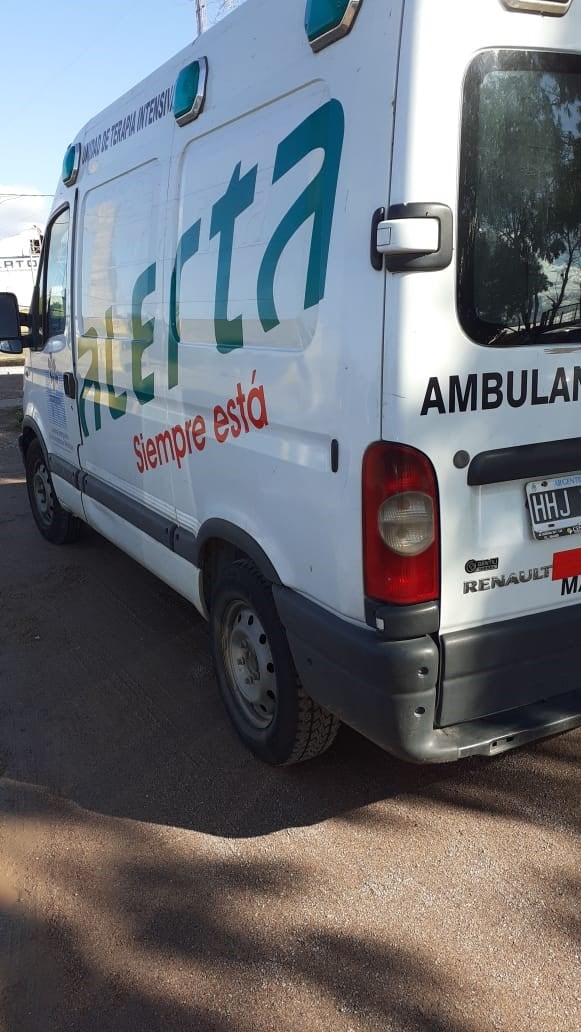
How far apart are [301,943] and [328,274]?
6.32 feet

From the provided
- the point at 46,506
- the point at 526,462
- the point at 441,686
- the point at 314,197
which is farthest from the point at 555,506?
the point at 46,506

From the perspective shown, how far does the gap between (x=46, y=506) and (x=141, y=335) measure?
115 inches

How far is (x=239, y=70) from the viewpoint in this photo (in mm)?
2855

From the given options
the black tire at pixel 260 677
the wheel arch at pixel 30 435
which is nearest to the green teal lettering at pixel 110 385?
the black tire at pixel 260 677

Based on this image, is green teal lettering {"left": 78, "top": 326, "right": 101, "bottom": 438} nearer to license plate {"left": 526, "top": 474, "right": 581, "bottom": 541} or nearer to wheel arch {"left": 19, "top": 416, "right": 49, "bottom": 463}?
wheel arch {"left": 19, "top": 416, "right": 49, "bottom": 463}

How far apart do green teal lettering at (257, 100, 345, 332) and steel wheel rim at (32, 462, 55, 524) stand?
12.6 ft

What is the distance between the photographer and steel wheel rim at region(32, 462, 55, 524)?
20.2 ft

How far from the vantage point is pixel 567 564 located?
249 centimetres

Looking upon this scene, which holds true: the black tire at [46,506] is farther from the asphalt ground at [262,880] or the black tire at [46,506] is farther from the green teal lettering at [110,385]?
the asphalt ground at [262,880]

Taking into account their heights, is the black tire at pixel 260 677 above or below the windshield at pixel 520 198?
below

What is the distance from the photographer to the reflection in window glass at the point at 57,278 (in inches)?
196

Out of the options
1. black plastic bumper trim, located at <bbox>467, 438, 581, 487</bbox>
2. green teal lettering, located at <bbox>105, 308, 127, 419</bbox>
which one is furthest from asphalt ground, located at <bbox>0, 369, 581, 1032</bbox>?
green teal lettering, located at <bbox>105, 308, 127, 419</bbox>

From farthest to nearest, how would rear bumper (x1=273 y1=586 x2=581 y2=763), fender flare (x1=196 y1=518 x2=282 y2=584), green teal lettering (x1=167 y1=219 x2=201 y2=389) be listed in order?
1. green teal lettering (x1=167 y1=219 x2=201 y2=389)
2. fender flare (x1=196 y1=518 x2=282 y2=584)
3. rear bumper (x1=273 y1=586 x2=581 y2=763)

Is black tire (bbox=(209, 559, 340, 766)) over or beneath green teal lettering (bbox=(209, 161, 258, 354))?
beneath
